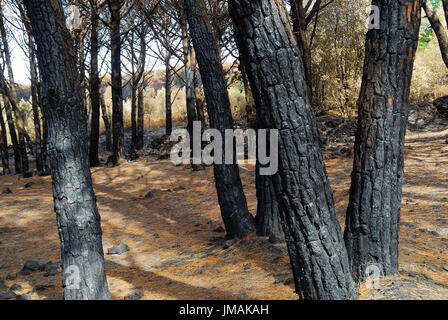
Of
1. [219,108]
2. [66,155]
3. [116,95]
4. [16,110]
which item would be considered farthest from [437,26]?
[16,110]

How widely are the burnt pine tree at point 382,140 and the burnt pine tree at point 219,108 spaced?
6.29ft

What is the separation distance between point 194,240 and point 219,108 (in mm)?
1809

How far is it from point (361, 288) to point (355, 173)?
2.72ft

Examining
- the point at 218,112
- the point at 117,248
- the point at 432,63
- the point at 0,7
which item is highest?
the point at 0,7

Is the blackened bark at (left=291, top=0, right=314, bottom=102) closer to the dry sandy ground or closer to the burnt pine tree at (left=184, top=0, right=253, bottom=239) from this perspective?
the dry sandy ground

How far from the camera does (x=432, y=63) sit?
15570 millimetres

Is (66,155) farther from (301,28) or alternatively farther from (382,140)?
(301,28)

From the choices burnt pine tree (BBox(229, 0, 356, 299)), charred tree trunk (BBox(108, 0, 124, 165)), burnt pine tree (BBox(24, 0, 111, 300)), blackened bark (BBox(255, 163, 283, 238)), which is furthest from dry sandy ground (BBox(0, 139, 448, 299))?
charred tree trunk (BBox(108, 0, 124, 165))

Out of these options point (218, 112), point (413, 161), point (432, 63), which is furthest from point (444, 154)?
point (432, 63)

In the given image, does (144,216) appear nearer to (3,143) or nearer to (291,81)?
(291,81)

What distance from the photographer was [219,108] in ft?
15.3

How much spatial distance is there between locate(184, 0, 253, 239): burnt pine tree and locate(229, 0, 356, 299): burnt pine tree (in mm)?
2096

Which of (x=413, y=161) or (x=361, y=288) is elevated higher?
(x=413, y=161)

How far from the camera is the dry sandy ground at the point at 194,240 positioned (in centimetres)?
335
